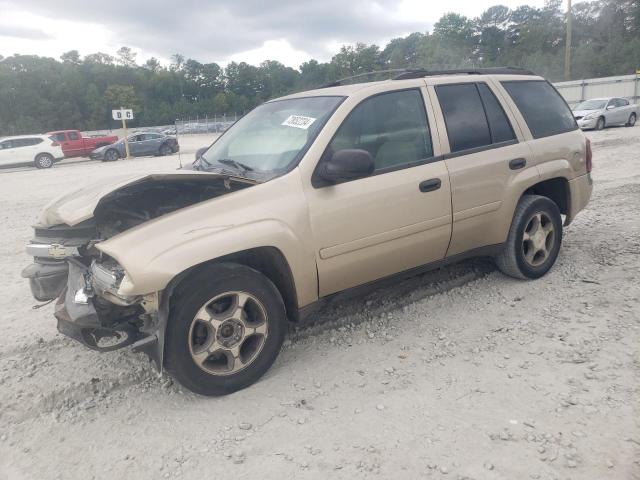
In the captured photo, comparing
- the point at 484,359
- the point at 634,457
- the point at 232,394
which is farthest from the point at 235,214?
the point at 634,457

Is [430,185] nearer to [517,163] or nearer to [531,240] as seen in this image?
[517,163]

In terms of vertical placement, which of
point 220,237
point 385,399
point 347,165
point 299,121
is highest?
point 299,121

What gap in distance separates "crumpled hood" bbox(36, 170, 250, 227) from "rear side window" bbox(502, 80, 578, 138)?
8.79 feet

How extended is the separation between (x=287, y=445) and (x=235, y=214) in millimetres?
1342

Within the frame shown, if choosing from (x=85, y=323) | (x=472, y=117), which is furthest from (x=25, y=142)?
(x=472, y=117)

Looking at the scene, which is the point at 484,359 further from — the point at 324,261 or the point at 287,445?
the point at 287,445

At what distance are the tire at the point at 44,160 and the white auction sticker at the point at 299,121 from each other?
2350 cm

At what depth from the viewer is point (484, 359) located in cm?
341

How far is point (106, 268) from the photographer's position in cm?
301

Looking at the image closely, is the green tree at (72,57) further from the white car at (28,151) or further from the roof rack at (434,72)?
the roof rack at (434,72)

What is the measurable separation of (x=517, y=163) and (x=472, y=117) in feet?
1.85

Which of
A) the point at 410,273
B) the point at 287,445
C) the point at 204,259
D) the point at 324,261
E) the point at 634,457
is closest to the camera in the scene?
the point at 634,457

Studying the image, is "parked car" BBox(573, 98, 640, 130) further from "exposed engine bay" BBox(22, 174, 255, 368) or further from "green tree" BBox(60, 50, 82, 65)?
"green tree" BBox(60, 50, 82, 65)

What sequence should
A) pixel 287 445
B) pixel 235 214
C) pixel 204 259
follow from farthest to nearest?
pixel 235 214, pixel 204 259, pixel 287 445
